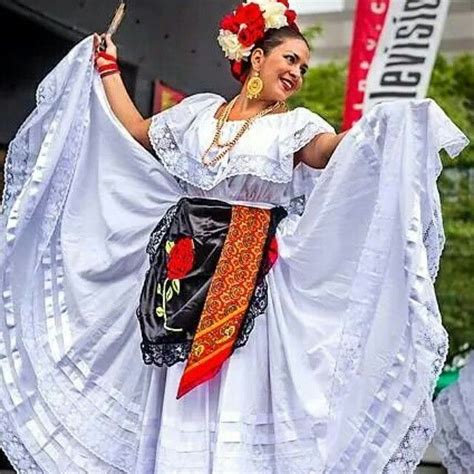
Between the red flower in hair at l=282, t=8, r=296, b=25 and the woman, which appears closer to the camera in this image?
the woman

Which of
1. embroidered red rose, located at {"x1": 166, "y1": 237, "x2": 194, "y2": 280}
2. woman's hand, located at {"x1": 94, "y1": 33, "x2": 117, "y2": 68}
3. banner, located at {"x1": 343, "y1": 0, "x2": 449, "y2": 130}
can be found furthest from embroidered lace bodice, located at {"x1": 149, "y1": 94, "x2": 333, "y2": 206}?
banner, located at {"x1": 343, "y1": 0, "x2": 449, "y2": 130}

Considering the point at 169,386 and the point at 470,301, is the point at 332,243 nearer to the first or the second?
the point at 169,386

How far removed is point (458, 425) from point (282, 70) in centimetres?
194

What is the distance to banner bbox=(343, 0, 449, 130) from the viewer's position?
698cm

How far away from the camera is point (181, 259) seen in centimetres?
273

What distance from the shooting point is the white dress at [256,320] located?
2434 mm

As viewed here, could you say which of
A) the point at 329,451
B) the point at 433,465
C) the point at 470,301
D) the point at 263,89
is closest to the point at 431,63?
the point at 470,301

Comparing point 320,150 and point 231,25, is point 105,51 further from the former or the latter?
point 320,150

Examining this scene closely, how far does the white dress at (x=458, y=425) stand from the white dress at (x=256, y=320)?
1.67 m

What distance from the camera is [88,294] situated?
2922 mm

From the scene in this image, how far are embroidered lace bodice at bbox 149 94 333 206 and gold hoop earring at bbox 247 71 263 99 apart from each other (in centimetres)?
7

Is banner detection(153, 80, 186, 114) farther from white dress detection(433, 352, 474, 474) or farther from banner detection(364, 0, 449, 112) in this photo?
white dress detection(433, 352, 474, 474)

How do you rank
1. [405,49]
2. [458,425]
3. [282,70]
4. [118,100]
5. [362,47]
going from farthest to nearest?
[362,47], [405,49], [458,425], [118,100], [282,70]

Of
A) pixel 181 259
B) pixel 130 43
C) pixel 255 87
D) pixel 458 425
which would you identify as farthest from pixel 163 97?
pixel 181 259
